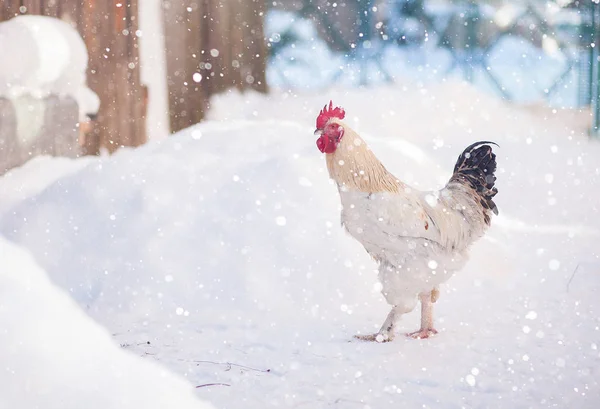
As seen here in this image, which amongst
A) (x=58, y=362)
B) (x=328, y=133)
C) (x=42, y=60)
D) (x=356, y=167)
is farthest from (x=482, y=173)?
(x=42, y=60)

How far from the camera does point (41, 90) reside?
4648 mm

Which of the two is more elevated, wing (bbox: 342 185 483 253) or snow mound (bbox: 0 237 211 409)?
wing (bbox: 342 185 483 253)

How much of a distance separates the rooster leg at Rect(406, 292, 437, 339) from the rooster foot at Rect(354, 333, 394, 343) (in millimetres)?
129

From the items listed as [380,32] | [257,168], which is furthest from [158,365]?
[380,32]

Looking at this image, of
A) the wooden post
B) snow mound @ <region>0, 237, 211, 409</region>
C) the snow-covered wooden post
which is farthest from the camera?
the wooden post

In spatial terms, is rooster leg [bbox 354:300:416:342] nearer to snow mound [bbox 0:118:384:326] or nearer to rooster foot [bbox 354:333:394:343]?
rooster foot [bbox 354:333:394:343]

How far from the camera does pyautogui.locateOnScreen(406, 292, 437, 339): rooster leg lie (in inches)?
116

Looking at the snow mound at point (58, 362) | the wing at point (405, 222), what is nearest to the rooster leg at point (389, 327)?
the wing at point (405, 222)

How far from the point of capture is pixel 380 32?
6.77 meters

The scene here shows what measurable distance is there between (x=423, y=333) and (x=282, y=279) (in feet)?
2.62

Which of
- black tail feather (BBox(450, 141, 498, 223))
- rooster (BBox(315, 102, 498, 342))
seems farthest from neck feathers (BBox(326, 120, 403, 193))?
A: black tail feather (BBox(450, 141, 498, 223))

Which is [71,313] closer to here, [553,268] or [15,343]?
[15,343]

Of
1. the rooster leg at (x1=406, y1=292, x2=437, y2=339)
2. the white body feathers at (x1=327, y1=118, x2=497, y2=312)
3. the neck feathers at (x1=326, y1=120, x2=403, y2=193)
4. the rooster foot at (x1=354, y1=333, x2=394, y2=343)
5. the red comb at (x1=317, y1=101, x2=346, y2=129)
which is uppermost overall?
the red comb at (x1=317, y1=101, x2=346, y2=129)

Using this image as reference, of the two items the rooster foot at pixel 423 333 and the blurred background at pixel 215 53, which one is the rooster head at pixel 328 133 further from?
the blurred background at pixel 215 53
